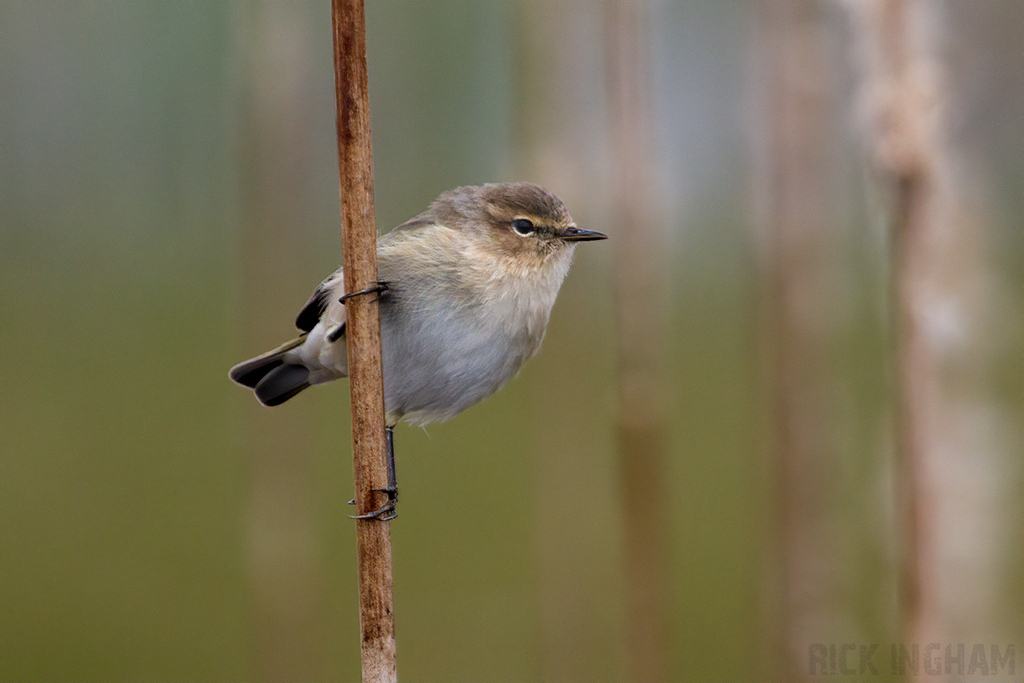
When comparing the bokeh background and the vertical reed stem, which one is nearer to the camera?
the vertical reed stem

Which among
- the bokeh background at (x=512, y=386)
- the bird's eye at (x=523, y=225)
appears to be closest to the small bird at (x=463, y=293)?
the bird's eye at (x=523, y=225)

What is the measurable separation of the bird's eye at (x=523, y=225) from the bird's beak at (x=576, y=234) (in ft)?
0.25

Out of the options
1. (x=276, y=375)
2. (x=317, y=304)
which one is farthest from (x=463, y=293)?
(x=276, y=375)

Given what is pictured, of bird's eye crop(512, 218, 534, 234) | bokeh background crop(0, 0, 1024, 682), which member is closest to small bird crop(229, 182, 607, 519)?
bird's eye crop(512, 218, 534, 234)

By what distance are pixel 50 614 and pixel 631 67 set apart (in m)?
3.84

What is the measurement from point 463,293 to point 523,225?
0.96 feet

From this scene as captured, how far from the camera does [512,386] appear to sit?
4895 mm

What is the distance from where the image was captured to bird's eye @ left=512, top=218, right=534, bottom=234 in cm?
194

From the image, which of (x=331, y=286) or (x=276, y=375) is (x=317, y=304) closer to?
(x=331, y=286)

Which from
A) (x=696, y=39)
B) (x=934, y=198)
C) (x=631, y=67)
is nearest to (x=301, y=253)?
(x=631, y=67)

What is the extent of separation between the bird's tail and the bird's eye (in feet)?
2.51

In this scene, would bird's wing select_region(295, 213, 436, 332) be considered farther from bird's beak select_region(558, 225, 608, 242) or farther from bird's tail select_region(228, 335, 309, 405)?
bird's beak select_region(558, 225, 608, 242)

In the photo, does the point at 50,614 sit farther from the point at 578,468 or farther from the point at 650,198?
the point at 650,198

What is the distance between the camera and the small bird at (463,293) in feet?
5.71
